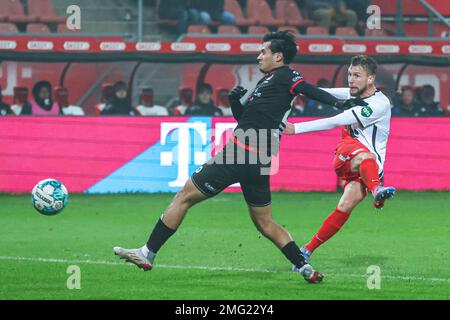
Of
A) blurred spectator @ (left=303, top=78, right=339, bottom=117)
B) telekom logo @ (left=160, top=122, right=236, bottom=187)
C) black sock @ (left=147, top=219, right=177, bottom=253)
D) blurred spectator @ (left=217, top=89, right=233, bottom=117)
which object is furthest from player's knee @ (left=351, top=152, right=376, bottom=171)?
blurred spectator @ (left=217, top=89, right=233, bottom=117)

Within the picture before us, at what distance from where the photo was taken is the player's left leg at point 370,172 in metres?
10.7

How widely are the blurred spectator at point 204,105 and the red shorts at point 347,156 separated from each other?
7.14 meters

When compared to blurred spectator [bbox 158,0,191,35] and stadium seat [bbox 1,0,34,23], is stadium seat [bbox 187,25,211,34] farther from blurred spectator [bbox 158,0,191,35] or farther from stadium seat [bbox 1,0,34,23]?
stadium seat [bbox 1,0,34,23]

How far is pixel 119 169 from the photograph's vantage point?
1758 cm

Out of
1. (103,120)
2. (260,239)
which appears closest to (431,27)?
(103,120)

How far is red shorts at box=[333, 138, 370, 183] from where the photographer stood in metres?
11.1

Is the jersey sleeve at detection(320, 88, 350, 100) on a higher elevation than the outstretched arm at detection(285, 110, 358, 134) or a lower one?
higher

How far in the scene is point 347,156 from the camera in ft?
36.6

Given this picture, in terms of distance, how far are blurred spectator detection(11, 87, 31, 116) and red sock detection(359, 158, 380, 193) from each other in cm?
863

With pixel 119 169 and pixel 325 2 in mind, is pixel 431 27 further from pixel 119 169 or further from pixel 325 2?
pixel 119 169

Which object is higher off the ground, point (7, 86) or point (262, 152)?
point (262, 152)

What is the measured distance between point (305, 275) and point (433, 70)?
1036 centimetres

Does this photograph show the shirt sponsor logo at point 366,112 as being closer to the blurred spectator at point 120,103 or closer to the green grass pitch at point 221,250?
the green grass pitch at point 221,250

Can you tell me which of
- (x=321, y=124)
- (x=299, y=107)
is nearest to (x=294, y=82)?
(x=321, y=124)
